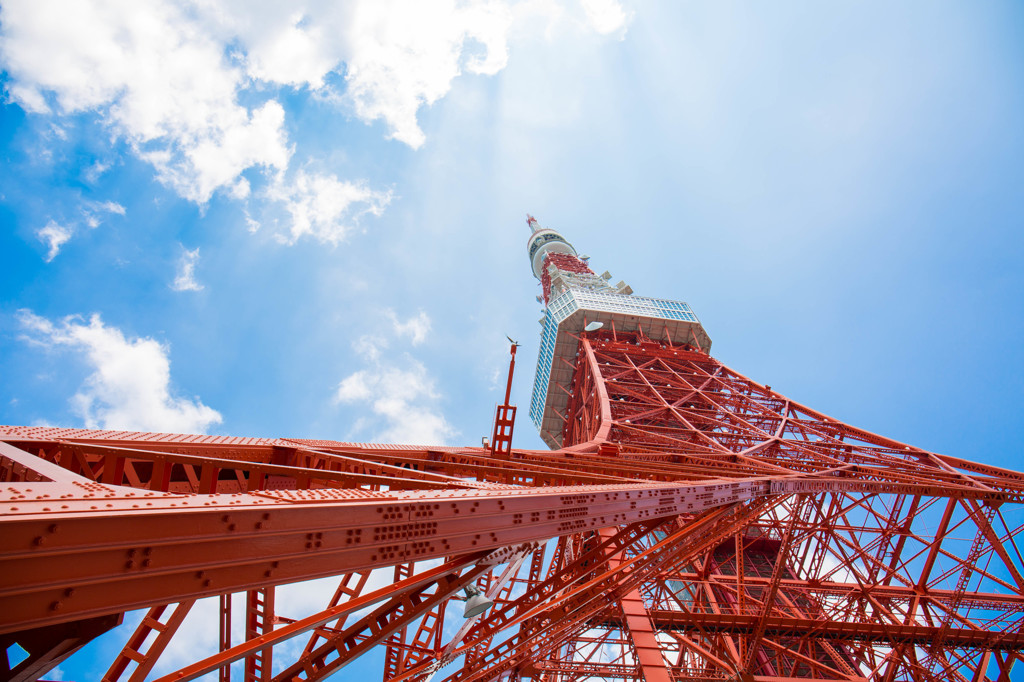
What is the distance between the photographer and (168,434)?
652 centimetres

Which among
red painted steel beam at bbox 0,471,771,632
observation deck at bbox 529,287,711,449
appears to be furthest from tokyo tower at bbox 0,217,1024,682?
observation deck at bbox 529,287,711,449

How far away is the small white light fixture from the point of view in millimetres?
4473

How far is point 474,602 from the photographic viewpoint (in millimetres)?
4504

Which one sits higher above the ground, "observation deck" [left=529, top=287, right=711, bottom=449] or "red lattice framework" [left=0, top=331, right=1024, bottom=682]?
"observation deck" [left=529, top=287, right=711, bottom=449]

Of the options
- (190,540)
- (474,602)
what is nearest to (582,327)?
(474,602)

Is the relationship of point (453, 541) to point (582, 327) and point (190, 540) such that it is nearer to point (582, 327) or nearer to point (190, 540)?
point (190, 540)

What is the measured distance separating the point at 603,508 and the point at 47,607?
454cm

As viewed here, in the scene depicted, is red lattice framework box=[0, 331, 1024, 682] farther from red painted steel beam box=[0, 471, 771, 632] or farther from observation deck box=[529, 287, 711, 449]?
observation deck box=[529, 287, 711, 449]

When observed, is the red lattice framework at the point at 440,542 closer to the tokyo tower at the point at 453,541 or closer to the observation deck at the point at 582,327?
the tokyo tower at the point at 453,541

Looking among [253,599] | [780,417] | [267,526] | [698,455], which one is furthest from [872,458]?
[267,526]

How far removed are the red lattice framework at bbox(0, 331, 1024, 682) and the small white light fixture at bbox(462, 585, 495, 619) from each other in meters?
0.26

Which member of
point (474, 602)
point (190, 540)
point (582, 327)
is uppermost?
point (582, 327)

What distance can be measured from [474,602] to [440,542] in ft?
3.64

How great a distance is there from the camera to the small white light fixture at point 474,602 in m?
4.47
